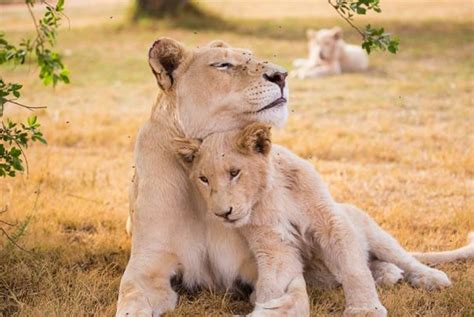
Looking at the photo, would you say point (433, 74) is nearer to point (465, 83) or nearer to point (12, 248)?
point (465, 83)

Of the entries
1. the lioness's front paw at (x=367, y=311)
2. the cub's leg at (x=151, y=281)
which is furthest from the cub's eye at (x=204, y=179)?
the lioness's front paw at (x=367, y=311)

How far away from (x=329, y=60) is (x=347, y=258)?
8937 millimetres

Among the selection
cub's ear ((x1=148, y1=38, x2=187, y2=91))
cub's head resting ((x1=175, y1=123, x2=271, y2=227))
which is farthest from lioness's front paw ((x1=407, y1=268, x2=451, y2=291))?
cub's ear ((x1=148, y1=38, x2=187, y2=91))

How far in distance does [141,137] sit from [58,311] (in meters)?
0.88

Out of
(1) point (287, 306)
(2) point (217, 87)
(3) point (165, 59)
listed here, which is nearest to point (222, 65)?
(2) point (217, 87)

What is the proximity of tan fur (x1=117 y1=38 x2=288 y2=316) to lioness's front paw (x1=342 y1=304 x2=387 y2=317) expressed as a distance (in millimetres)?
534

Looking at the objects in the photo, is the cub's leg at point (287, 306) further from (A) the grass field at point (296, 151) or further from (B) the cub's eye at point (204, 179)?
(B) the cub's eye at point (204, 179)

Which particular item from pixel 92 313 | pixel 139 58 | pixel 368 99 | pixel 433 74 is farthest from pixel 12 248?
pixel 139 58

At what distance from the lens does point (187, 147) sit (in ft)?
12.2

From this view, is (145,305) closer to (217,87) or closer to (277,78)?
(217,87)

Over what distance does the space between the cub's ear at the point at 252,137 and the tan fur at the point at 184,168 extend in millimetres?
63

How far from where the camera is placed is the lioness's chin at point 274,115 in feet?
12.2

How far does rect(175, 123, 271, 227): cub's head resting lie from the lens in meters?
3.62

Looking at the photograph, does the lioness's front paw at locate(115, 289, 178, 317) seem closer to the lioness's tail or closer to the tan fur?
the tan fur
